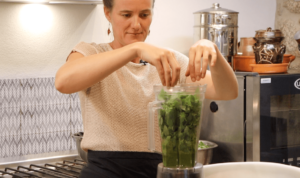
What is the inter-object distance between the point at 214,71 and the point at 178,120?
341 mm

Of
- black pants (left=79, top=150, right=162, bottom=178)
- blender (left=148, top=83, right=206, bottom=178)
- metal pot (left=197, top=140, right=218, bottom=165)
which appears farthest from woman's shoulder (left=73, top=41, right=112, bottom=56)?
metal pot (left=197, top=140, right=218, bottom=165)

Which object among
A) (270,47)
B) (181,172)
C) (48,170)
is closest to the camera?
(181,172)

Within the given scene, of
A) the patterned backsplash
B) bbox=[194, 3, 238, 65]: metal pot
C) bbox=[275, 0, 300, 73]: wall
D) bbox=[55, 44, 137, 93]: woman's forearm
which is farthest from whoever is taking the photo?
bbox=[275, 0, 300, 73]: wall

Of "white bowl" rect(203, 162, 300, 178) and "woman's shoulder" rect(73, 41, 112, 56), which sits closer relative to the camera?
"white bowl" rect(203, 162, 300, 178)

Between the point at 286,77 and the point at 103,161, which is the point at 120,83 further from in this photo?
the point at 286,77

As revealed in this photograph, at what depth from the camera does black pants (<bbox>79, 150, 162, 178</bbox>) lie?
3.53ft

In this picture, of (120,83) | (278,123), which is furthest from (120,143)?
(278,123)

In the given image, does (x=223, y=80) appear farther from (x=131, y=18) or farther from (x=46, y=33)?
(x=46, y=33)

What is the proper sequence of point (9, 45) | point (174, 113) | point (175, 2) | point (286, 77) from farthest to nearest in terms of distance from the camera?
point (175, 2) → point (9, 45) → point (286, 77) → point (174, 113)

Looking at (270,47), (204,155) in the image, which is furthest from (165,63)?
(270,47)

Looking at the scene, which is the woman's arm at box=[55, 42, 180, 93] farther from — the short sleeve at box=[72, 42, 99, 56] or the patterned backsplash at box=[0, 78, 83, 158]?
the patterned backsplash at box=[0, 78, 83, 158]

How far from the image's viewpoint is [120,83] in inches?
45.6

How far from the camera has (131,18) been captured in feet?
3.53

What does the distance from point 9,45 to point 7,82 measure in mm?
207
